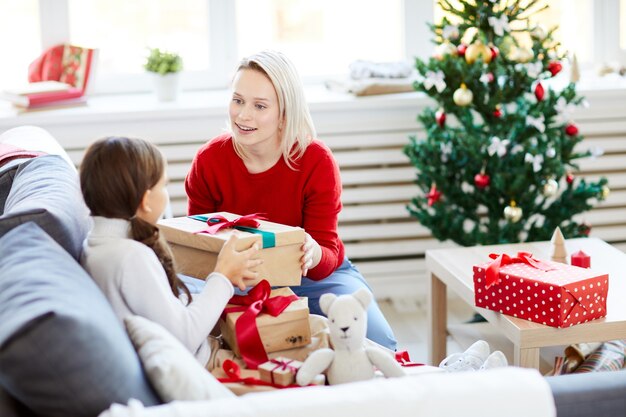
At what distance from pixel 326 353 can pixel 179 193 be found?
2038 millimetres

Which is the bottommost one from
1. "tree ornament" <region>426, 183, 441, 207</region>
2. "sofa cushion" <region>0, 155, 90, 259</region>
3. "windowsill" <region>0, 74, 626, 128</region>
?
"tree ornament" <region>426, 183, 441, 207</region>

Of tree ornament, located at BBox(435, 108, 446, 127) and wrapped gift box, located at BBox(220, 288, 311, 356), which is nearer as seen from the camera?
wrapped gift box, located at BBox(220, 288, 311, 356)

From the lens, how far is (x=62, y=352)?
1.30m

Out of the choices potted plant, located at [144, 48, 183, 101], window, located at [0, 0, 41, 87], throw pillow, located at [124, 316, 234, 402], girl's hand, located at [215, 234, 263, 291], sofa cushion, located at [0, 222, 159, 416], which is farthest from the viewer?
window, located at [0, 0, 41, 87]

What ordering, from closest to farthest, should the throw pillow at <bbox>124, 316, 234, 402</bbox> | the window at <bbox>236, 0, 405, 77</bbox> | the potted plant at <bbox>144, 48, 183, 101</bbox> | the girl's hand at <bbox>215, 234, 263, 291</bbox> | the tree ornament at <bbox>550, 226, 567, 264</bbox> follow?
the throw pillow at <bbox>124, 316, 234, 402</bbox>
the girl's hand at <bbox>215, 234, 263, 291</bbox>
the tree ornament at <bbox>550, 226, 567, 264</bbox>
the potted plant at <bbox>144, 48, 183, 101</bbox>
the window at <bbox>236, 0, 405, 77</bbox>

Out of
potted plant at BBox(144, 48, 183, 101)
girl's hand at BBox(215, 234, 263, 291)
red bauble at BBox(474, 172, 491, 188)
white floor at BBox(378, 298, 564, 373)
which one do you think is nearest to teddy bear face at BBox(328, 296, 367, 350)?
girl's hand at BBox(215, 234, 263, 291)

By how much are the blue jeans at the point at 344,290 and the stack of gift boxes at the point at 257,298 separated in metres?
0.21

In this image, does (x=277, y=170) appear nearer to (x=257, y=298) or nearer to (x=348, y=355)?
(x=257, y=298)

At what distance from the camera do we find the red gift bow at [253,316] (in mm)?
1807

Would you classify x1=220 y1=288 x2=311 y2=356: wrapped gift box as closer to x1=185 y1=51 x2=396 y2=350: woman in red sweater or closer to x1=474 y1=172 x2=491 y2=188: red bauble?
x1=185 y1=51 x2=396 y2=350: woman in red sweater

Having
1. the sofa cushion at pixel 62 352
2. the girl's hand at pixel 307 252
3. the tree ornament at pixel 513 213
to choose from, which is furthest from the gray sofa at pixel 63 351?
the tree ornament at pixel 513 213

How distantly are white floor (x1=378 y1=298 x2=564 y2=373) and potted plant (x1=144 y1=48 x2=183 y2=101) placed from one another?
3.97 ft

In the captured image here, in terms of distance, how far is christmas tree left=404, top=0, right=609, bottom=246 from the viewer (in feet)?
10.6

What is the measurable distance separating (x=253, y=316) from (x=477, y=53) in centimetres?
169
